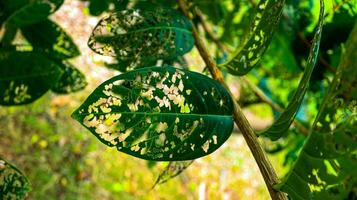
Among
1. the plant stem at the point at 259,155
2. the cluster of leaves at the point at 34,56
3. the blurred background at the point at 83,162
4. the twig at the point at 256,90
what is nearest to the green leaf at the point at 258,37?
the plant stem at the point at 259,155

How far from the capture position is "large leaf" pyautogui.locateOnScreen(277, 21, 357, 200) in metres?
0.28

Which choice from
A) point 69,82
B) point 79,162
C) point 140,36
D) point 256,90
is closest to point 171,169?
point 140,36

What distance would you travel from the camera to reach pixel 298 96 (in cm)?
36

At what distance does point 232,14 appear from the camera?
3.47 feet

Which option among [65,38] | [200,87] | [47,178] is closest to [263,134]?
[200,87]

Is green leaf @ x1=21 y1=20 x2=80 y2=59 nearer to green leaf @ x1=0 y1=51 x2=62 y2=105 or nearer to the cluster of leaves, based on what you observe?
the cluster of leaves

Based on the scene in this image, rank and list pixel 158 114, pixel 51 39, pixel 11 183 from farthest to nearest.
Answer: pixel 51 39 → pixel 11 183 → pixel 158 114

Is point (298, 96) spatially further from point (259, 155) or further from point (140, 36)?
point (140, 36)

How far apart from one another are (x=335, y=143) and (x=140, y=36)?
0.31 metres

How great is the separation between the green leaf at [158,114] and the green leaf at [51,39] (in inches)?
13.6

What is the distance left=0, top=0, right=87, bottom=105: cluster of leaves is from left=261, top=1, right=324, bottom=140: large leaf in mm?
313

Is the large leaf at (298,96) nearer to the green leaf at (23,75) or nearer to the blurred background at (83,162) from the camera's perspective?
the green leaf at (23,75)

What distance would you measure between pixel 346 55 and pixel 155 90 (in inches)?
6.7

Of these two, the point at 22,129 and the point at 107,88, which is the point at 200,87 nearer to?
the point at 107,88
